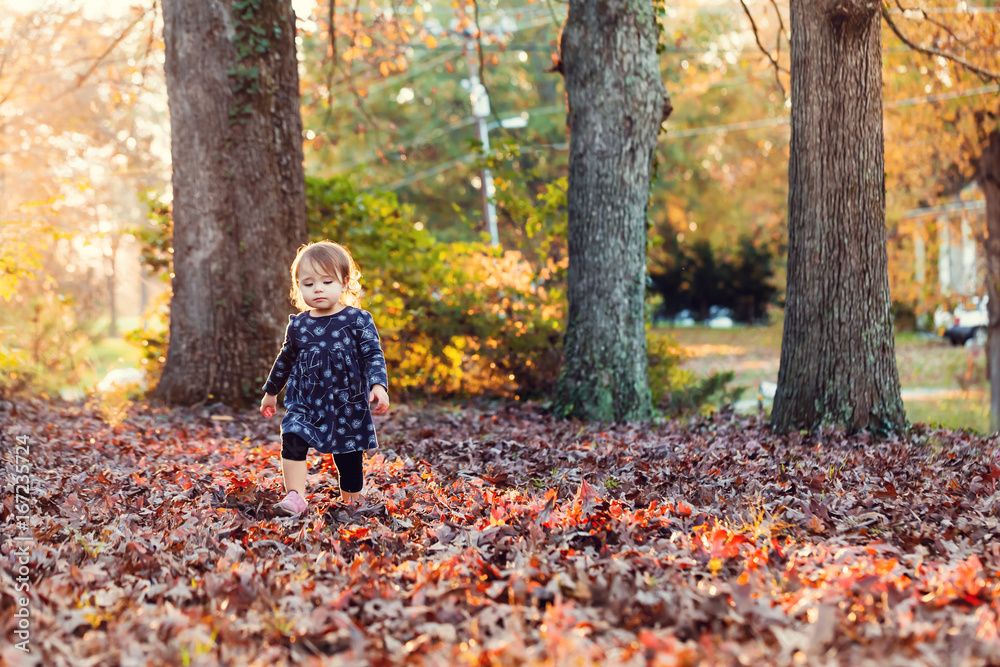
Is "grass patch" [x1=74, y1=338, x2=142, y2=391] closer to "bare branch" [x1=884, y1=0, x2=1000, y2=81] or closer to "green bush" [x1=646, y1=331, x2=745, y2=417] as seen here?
"green bush" [x1=646, y1=331, x2=745, y2=417]

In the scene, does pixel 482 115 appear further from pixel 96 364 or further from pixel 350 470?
pixel 350 470

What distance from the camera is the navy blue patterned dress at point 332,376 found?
420cm

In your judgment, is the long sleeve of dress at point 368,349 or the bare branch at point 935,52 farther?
the bare branch at point 935,52

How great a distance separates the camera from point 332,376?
4.23 metres

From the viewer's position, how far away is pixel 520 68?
29.3 m

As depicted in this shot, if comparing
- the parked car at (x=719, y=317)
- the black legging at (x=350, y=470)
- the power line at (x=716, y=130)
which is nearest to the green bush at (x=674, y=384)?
the black legging at (x=350, y=470)

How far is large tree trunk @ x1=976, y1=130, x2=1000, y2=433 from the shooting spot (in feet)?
42.1

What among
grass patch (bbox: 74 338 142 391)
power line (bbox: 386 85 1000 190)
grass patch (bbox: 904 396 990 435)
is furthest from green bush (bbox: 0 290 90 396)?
grass patch (bbox: 904 396 990 435)

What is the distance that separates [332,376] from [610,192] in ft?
12.9

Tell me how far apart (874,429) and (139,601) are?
17.8 feet

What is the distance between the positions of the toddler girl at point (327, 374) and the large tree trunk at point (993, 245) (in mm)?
11895

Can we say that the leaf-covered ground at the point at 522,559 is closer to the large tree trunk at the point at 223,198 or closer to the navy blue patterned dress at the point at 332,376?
the navy blue patterned dress at the point at 332,376

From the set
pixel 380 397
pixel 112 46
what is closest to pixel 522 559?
pixel 380 397

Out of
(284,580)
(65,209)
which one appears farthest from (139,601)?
(65,209)
